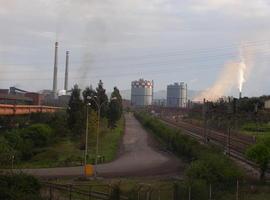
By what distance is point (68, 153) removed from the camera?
72562 mm

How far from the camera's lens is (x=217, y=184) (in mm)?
37000

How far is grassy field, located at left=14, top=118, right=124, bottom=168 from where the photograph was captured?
62.6 meters

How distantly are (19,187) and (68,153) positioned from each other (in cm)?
4167

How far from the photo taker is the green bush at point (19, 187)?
93.2ft

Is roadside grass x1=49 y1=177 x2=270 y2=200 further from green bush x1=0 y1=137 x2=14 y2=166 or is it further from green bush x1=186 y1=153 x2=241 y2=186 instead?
green bush x1=0 y1=137 x2=14 y2=166

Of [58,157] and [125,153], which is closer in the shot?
[58,157]

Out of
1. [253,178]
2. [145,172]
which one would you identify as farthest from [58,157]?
[253,178]

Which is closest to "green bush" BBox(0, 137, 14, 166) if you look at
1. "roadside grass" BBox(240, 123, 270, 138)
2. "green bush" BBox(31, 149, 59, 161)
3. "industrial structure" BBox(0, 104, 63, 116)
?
"green bush" BBox(31, 149, 59, 161)

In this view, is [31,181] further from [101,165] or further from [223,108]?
[223,108]

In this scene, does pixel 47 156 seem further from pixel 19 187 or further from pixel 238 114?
pixel 238 114

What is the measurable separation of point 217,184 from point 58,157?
35085 mm

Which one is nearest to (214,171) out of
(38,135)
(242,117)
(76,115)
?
(76,115)

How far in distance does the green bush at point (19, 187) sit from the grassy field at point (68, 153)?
27.5 meters

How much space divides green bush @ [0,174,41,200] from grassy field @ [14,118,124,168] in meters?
27.5
